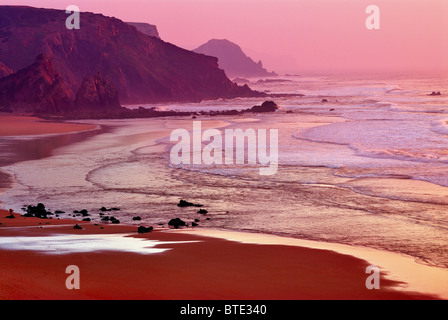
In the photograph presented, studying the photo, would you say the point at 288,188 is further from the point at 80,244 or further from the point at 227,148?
the point at 227,148

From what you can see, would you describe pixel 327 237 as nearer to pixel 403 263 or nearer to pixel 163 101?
pixel 403 263

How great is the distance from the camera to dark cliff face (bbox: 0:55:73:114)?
63.5 meters

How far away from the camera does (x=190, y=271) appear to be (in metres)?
7.34

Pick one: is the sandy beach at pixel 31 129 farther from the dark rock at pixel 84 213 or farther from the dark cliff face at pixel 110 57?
the dark cliff face at pixel 110 57

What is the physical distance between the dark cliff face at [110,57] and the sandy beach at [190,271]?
78.6 meters

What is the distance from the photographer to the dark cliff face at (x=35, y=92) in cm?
6347

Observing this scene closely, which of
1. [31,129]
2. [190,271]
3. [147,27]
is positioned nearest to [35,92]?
[31,129]

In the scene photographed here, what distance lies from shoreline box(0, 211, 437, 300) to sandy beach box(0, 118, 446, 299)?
0.01 m

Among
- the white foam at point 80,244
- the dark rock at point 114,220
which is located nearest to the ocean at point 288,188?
the dark rock at point 114,220

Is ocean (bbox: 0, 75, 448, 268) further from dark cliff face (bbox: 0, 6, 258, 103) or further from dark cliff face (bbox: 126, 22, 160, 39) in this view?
dark cliff face (bbox: 126, 22, 160, 39)

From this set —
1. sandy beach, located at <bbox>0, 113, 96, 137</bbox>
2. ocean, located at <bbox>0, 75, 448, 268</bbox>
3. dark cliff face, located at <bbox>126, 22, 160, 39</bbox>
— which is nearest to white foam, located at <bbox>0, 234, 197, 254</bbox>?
ocean, located at <bbox>0, 75, 448, 268</bbox>

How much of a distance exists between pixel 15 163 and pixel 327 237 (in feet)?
55.0

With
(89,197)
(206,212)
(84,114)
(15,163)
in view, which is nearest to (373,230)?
(206,212)

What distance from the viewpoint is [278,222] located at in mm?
12539
